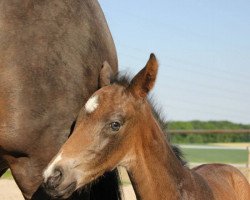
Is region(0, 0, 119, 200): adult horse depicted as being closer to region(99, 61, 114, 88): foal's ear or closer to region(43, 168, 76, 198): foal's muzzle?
region(99, 61, 114, 88): foal's ear

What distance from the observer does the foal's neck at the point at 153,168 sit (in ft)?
10.3

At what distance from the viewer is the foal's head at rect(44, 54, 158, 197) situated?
9.19 feet

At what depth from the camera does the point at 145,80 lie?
3.07 m

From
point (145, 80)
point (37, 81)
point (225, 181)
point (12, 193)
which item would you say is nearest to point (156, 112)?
point (145, 80)

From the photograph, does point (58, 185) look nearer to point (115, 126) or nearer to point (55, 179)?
point (55, 179)

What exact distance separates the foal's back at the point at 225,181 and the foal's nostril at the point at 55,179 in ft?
4.53

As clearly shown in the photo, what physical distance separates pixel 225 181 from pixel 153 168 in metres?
1.22

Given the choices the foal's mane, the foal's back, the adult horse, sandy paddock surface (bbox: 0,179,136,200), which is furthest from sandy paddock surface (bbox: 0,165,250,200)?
the adult horse

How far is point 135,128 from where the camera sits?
10.2 feet

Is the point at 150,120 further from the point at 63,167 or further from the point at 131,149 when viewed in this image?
the point at 63,167

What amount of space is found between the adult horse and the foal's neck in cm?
49

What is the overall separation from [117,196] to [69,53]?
3.64 ft

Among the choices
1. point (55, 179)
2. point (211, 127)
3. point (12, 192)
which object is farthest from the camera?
point (211, 127)

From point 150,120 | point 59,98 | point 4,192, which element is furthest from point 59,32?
point 4,192
